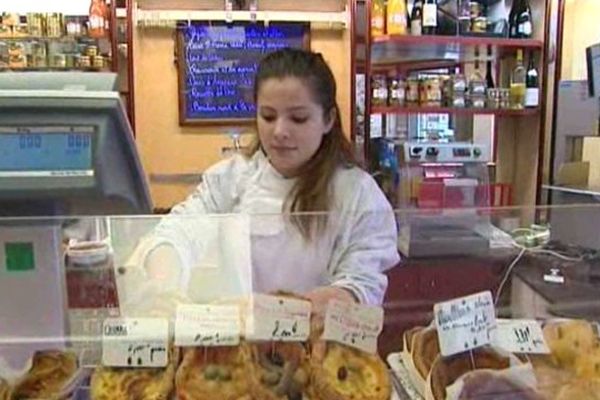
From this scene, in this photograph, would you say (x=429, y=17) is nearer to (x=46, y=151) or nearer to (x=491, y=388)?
(x=491, y=388)

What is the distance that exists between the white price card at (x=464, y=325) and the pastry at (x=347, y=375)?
10 cm

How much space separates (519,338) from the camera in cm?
94

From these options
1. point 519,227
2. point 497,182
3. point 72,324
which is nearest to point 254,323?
point 72,324

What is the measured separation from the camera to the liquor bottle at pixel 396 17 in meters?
2.88

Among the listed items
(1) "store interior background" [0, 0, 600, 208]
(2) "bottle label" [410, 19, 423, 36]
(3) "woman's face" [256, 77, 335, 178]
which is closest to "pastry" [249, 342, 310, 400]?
(3) "woman's face" [256, 77, 335, 178]

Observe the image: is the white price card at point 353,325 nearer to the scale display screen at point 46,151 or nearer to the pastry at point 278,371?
the pastry at point 278,371

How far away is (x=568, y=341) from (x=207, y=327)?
0.55 metres

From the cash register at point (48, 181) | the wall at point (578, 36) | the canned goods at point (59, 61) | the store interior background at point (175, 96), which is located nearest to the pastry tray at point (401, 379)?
the cash register at point (48, 181)

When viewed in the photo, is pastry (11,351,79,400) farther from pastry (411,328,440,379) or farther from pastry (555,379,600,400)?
pastry (555,379,600,400)

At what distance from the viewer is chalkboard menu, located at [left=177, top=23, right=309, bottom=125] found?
2.96 meters

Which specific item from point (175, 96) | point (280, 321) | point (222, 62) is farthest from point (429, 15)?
point (280, 321)

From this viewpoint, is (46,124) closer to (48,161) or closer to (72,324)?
(48,161)

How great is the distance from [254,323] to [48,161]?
0.37m

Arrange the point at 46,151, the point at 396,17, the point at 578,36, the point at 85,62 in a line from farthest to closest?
the point at 578,36
the point at 396,17
the point at 85,62
the point at 46,151
